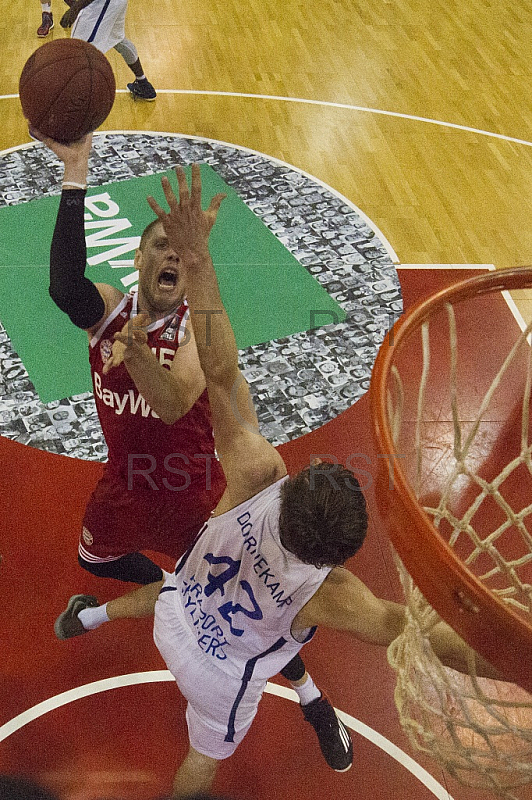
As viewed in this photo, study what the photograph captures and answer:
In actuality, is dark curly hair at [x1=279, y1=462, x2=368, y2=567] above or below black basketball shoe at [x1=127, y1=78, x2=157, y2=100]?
above

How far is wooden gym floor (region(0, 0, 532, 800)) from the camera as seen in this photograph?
2865 mm

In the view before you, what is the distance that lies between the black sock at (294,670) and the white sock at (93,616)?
2.40ft

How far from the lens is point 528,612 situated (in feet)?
8.53

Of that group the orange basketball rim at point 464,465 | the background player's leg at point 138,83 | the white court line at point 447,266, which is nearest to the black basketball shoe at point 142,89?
the background player's leg at point 138,83

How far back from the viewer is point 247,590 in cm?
223

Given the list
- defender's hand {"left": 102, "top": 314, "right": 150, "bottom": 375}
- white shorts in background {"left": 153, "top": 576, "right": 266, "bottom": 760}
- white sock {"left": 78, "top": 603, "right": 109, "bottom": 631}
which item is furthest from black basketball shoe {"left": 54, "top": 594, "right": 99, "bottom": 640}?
defender's hand {"left": 102, "top": 314, "right": 150, "bottom": 375}

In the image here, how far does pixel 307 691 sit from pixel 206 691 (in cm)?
68

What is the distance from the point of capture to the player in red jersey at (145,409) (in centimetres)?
234

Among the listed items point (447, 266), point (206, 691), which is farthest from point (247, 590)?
point (447, 266)

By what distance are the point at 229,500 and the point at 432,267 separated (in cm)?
348

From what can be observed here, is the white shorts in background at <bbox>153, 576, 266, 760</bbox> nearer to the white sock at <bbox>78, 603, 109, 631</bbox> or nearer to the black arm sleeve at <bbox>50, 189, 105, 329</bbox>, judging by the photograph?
the white sock at <bbox>78, 603, 109, 631</bbox>

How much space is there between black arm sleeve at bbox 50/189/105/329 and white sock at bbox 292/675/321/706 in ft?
5.03

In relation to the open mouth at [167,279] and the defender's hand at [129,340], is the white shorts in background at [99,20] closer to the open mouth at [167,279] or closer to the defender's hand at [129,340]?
the open mouth at [167,279]

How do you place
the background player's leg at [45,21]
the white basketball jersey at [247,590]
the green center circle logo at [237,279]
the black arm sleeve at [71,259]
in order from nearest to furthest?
1. the white basketball jersey at [247,590]
2. the black arm sleeve at [71,259]
3. the green center circle logo at [237,279]
4. the background player's leg at [45,21]
